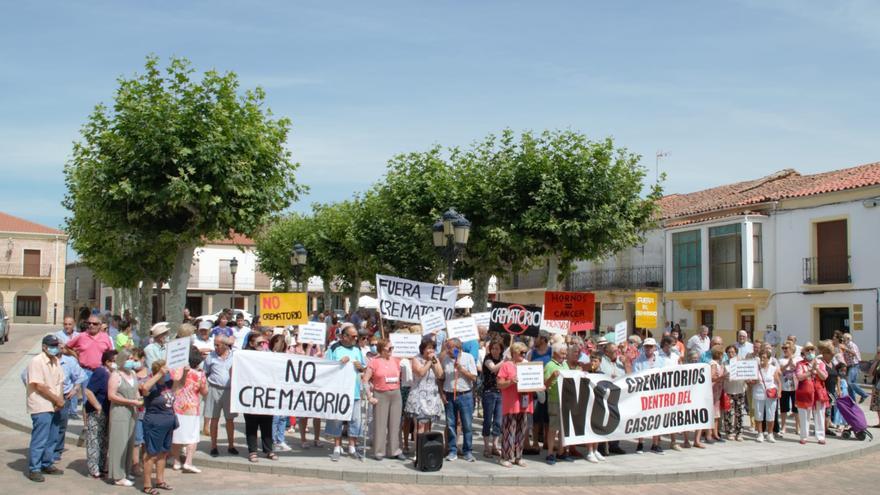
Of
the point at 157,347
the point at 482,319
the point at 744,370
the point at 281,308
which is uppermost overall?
the point at 281,308

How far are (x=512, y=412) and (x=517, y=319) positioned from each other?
4.75 meters

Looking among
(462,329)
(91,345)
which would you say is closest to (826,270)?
(462,329)

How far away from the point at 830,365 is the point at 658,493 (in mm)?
6211

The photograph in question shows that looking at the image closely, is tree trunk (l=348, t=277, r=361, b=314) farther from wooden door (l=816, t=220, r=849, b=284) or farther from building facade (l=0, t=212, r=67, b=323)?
building facade (l=0, t=212, r=67, b=323)

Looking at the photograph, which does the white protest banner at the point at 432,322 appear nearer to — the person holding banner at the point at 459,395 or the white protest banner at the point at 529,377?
the person holding banner at the point at 459,395

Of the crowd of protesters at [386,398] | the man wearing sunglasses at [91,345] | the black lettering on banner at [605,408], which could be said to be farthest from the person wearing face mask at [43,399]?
the black lettering on banner at [605,408]

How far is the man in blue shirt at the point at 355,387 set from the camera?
36.9 feet

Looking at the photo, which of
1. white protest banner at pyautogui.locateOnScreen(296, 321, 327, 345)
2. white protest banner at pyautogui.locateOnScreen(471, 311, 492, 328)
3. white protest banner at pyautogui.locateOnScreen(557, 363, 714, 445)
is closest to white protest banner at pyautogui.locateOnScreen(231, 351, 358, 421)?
white protest banner at pyautogui.locateOnScreen(296, 321, 327, 345)

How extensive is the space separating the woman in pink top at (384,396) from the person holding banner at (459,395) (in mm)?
686

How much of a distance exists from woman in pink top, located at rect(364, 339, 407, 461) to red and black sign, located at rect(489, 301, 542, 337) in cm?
459

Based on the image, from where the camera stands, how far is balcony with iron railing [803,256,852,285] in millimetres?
28722

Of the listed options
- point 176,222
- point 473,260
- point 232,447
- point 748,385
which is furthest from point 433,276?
point 232,447

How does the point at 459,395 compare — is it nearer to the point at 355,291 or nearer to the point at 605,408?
the point at 605,408

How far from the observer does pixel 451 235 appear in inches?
634
